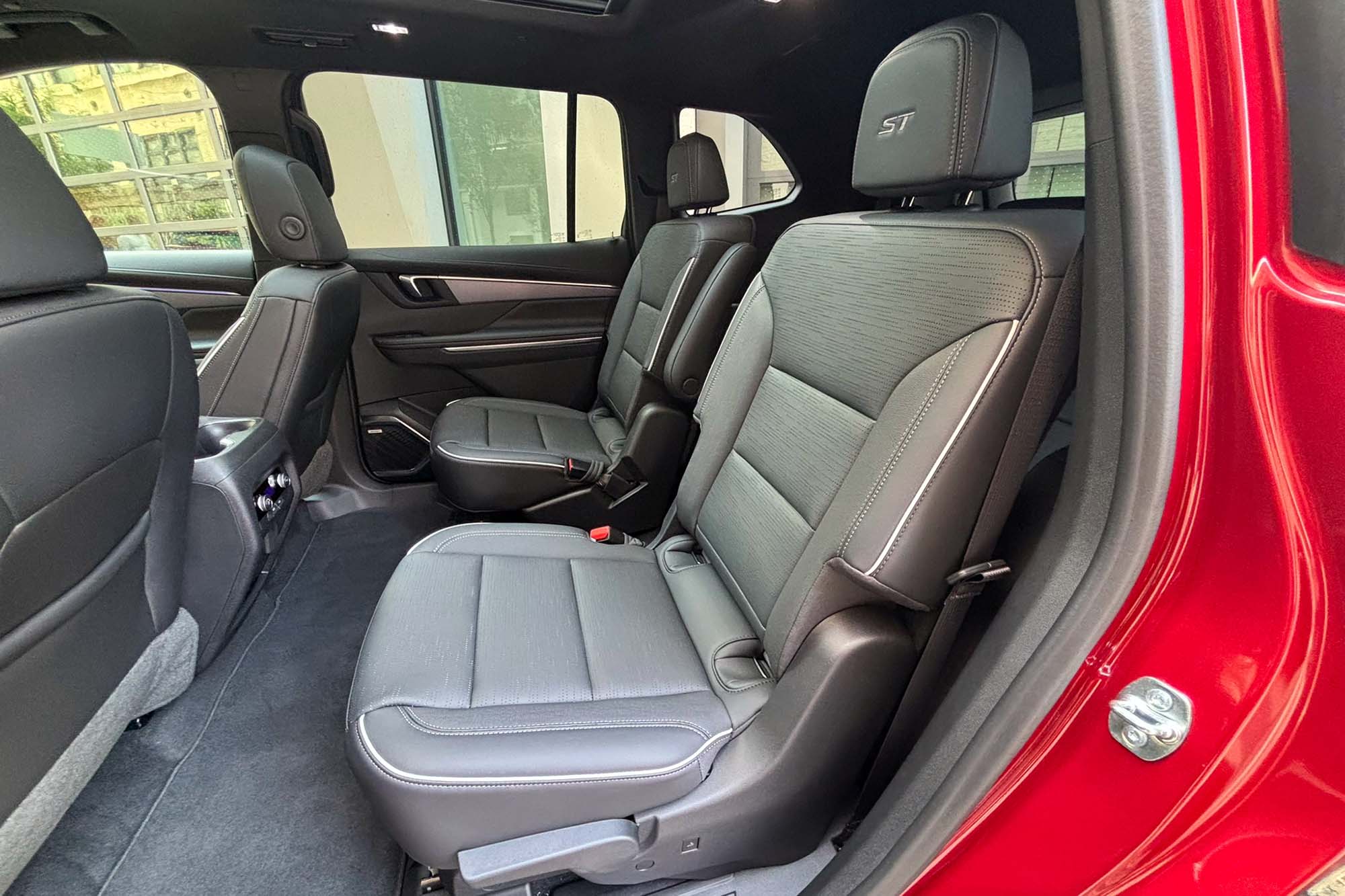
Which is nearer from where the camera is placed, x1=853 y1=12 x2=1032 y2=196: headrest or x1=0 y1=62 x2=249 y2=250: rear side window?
x1=853 y1=12 x2=1032 y2=196: headrest

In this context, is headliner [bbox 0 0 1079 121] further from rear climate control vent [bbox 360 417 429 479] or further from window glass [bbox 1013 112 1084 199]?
rear climate control vent [bbox 360 417 429 479]

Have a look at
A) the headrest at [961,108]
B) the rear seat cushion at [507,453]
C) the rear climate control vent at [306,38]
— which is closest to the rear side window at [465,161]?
the rear climate control vent at [306,38]

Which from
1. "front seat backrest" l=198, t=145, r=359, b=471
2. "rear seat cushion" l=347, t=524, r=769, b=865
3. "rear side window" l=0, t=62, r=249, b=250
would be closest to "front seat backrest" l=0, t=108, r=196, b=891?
"rear seat cushion" l=347, t=524, r=769, b=865

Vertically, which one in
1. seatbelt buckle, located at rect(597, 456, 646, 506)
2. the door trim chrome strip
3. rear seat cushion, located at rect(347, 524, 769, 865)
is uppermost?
rear seat cushion, located at rect(347, 524, 769, 865)

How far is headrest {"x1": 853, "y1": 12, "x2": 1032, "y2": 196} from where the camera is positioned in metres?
0.81

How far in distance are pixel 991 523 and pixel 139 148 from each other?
3098 mm

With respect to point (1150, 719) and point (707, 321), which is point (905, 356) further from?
point (707, 321)

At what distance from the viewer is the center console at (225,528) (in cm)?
140

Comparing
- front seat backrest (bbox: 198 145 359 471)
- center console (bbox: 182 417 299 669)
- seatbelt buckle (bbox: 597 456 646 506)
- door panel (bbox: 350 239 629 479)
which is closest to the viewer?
center console (bbox: 182 417 299 669)

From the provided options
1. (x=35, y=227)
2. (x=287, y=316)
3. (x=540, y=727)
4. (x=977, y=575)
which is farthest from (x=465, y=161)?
(x=977, y=575)

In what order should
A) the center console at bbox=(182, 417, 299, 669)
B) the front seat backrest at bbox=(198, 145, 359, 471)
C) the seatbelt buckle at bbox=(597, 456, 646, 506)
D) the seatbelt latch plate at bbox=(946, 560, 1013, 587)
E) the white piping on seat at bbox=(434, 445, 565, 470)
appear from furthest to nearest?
the seatbelt buckle at bbox=(597, 456, 646, 506) → the white piping on seat at bbox=(434, 445, 565, 470) → the front seat backrest at bbox=(198, 145, 359, 471) → the center console at bbox=(182, 417, 299, 669) → the seatbelt latch plate at bbox=(946, 560, 1013, 587)

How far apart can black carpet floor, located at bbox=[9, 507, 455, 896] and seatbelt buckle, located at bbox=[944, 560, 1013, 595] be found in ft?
3.47

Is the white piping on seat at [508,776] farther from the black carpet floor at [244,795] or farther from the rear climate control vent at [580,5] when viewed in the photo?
the rear climate control vent at [580,5]

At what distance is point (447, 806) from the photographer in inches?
32.6
